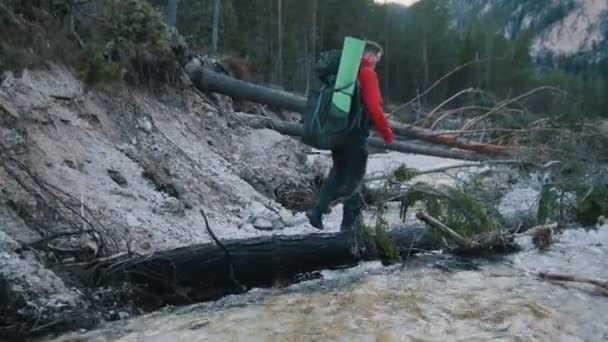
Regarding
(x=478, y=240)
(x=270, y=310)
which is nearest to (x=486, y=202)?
(x=478, y=240)

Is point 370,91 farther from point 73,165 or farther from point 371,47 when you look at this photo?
point 73,165

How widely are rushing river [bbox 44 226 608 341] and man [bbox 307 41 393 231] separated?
62 centimetres

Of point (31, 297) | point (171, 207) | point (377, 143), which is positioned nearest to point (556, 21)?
point (377, 143)

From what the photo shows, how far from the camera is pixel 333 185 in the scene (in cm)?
600

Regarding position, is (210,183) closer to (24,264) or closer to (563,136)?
(24,264)

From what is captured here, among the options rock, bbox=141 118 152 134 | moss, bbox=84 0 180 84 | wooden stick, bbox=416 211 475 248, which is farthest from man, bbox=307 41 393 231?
rock, bbox=141 118 152 134

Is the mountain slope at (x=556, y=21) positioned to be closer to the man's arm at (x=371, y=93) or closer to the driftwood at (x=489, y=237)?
the driftwood at (x=489, y=237)

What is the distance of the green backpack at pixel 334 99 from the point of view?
5.46m

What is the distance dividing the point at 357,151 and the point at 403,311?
1.70m

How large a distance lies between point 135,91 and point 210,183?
2.07m

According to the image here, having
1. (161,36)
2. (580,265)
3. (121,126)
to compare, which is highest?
(161,36)

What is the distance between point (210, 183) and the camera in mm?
7926

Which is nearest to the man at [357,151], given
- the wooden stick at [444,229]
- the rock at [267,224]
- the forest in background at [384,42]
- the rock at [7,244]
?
the wooden stick at [444,229]

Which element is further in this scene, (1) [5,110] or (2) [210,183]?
(2) [210,183]
